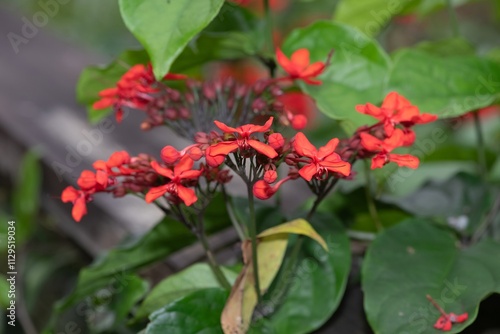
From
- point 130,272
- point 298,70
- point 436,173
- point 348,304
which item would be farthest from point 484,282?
point 436,173

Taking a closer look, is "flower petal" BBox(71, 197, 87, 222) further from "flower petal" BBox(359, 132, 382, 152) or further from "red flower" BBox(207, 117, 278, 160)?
"flower petal" BBox(359, 132, 382, 152)

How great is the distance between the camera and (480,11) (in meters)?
3.89

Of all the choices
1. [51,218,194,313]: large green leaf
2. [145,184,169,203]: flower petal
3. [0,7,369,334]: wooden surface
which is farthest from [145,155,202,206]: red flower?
[0,7,369,334]: wooden surface

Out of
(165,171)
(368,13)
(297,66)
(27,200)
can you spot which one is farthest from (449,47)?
(27,200)

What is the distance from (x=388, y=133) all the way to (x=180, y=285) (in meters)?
0.31

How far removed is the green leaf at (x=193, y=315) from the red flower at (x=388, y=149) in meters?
0.23

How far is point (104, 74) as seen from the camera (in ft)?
2.98

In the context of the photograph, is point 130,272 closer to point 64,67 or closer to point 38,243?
point 38,243

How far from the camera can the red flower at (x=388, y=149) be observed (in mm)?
664

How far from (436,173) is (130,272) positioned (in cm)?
85

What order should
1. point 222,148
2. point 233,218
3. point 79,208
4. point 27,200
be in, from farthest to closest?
point 27,200, point 233,218, point 79,208, point 222,148

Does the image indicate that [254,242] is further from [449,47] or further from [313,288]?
[449,47]

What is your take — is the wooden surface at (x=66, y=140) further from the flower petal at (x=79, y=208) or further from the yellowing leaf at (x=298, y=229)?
the flower petal at (x=79, y=208)

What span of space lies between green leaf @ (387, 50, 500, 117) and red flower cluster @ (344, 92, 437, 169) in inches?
4.8
